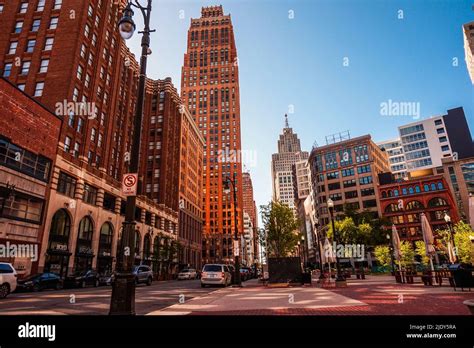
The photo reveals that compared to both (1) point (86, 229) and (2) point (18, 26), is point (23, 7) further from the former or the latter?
(1) point (86, 229)

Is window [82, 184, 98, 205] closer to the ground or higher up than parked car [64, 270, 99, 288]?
higher up

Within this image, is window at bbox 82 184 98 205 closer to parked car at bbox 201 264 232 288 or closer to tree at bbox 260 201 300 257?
parked car at bbox 201 264 232 288

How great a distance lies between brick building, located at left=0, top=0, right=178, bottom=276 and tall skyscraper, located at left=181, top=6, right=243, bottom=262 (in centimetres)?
7473

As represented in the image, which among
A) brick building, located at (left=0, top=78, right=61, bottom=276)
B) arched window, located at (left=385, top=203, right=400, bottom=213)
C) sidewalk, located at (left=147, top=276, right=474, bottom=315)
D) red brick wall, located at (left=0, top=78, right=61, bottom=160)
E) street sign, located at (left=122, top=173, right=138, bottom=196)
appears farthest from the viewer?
arched window, located at (left=385, top=203, right=400, bottom=213)

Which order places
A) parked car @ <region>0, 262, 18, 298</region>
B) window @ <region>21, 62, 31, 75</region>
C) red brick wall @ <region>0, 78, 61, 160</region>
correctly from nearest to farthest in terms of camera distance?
parked car @ <region>0, 262, 18, 298</region> < red brick wall @ <region>0, 78, 61, 160</region> < window @ <region>21, 62, 31, 75</region>

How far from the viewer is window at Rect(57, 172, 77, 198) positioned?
32.0m

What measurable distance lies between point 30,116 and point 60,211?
1034 cm

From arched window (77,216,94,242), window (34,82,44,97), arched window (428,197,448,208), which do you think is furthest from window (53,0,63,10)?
arched window (428,197,448,208)

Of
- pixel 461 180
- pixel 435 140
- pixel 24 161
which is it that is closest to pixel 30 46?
pixel 24 161

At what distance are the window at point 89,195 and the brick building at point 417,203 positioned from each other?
61.1 m

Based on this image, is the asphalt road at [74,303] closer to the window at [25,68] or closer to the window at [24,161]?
the window at [24,161]

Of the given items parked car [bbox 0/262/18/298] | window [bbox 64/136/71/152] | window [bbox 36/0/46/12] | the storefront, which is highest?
window [bbox 36/0/46/12]

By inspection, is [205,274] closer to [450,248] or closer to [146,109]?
[450,248]

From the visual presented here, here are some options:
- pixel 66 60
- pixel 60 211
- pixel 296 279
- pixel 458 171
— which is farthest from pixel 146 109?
pixel 458 171
